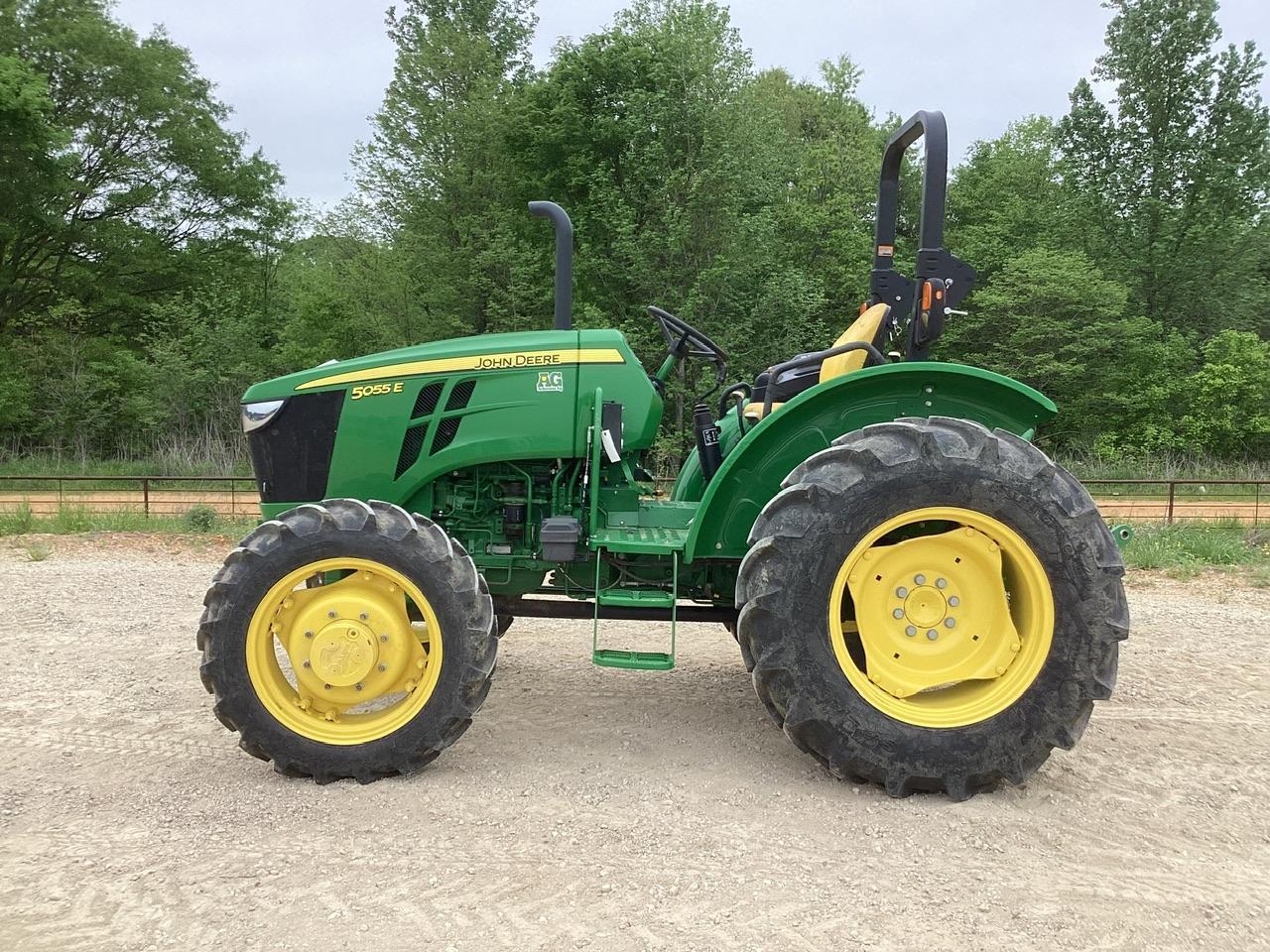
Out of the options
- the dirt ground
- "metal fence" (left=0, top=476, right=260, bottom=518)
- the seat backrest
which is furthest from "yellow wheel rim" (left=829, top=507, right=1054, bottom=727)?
"metal fence" (left=0, top=476, right=260, bottom=518)

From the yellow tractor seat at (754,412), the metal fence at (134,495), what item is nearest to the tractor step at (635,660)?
the yellow tractor seat at (754,412)

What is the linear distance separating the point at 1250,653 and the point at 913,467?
3810mm

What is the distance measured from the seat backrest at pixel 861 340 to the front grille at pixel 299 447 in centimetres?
211

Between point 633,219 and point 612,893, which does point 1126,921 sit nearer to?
point 612,893

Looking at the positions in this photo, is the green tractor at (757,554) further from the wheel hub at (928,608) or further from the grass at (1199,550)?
the grass at (1199,550)

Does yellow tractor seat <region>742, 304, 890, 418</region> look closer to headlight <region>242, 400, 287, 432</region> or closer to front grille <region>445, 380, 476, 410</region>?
front grille <region>445, 380, 476, 410</region>

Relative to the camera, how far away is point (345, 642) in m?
3.24

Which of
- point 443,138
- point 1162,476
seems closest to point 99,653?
point 443,138

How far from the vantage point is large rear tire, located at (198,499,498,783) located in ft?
10.5

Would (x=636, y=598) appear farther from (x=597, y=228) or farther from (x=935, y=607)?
(x=597, y=228)

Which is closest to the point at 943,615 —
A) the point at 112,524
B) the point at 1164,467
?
the point at 112,524

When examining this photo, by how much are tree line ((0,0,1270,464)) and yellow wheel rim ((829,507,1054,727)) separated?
11.8 metres

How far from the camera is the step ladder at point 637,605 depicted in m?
3.36

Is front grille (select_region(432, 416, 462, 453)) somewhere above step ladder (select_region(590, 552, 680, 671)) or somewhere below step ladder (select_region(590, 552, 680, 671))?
above
